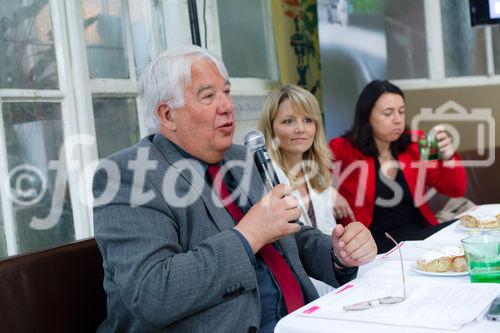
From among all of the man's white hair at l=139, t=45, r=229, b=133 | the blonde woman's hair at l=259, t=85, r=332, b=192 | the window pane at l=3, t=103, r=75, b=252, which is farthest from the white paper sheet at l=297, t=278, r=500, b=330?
the window pane at l=3, t=103, r=75, b=252

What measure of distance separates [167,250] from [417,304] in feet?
1.83

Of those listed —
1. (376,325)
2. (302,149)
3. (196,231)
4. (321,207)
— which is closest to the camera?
(376,325)

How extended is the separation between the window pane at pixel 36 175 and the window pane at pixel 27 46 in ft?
0.33

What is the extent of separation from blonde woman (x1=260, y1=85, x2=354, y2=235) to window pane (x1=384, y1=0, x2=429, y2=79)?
53.8 inches

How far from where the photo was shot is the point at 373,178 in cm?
323

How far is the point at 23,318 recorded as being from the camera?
1.46 m

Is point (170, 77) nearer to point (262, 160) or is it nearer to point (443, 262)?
point (262, 160)

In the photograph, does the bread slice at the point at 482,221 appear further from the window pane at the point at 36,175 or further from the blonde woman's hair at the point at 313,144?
the window pane at the point at 36,175

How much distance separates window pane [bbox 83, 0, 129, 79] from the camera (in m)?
2.77

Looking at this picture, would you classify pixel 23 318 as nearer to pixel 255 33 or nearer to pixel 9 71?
pixel 9 71

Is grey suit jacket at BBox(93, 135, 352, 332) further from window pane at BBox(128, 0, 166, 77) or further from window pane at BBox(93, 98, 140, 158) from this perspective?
window pane at BBox(128, 0, 166, 77)

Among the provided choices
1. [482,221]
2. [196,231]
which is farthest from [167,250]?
[482,221]

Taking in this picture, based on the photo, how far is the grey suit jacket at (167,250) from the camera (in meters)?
1.33

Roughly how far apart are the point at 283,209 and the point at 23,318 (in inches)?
26.5
